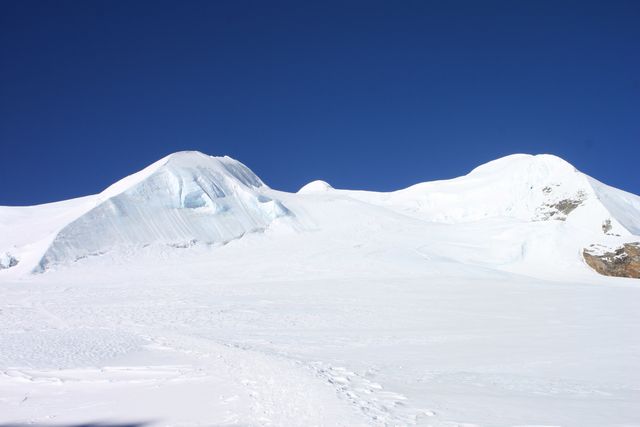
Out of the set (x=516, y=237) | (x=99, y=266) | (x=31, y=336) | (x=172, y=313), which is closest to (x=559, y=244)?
(x=516, y=237)

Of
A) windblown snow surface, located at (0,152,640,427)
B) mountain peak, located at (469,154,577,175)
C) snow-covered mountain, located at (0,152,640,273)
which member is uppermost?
mountain peak, located at (469,154,577,175)

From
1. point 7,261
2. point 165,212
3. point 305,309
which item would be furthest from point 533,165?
point 7,261

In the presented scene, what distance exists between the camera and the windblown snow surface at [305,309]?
22.8 feet

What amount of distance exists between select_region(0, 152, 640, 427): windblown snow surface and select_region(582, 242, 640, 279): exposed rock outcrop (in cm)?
63

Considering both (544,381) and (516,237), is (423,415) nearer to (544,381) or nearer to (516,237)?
(544,381)

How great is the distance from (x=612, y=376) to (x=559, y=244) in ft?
73.9

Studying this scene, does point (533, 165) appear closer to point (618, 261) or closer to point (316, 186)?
point (618, 261)

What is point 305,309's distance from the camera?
15914mm

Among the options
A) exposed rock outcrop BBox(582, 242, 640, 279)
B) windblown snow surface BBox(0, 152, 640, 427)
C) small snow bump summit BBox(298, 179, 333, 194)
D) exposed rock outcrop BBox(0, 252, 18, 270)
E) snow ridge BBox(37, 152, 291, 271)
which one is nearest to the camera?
windblown snow surface BBox(0, 152, 640, 427)

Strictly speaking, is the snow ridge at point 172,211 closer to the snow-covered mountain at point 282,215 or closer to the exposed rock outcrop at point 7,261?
the snow-covered mountain at point 282,215

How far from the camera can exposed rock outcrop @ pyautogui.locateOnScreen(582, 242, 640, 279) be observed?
26641 millimetres

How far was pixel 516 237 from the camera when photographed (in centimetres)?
3078

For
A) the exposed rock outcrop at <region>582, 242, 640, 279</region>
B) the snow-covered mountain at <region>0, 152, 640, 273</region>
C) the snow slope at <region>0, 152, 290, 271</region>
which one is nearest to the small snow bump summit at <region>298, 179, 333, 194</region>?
the snow-covered mountain at <region>0, 152, 640, 273</region>

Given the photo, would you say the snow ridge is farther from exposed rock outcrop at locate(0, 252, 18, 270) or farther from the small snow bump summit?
the small snow bump summit
